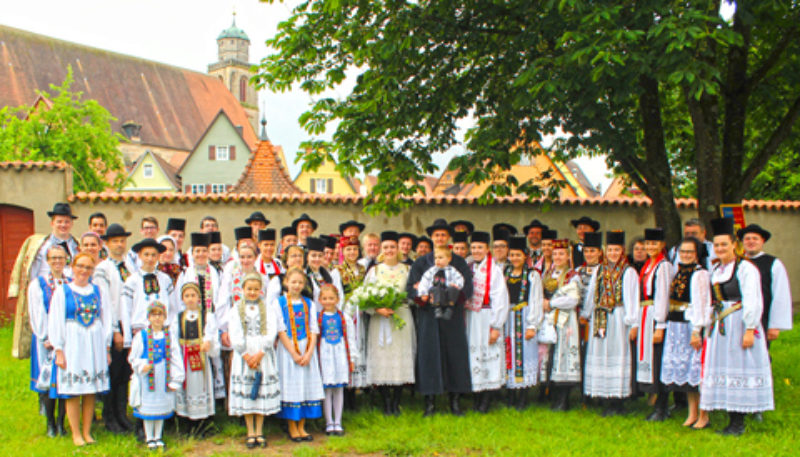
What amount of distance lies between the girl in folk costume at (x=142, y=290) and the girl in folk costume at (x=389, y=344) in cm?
192

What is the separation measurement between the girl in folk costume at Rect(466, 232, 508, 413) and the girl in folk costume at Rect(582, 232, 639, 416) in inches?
35.3

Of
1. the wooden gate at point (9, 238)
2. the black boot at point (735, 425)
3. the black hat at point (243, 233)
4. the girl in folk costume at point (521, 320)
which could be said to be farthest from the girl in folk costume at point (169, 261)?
the wooden gate at point (9, 238)

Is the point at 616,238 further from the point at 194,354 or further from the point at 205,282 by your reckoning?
the point at 194,354

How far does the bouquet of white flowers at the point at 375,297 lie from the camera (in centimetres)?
633

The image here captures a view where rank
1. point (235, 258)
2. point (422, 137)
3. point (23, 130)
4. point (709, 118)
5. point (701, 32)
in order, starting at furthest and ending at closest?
1. point (23, 130)
2. point (422, 137)
3. point (709, 118)
4. point (235, 258)
5. point (701, 32)

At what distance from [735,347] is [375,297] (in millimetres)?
3239

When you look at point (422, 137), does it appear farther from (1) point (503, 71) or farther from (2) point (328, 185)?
(2) point (328, 185)

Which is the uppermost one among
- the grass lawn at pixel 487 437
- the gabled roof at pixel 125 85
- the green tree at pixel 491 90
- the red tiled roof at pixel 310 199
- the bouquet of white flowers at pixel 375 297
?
the gabled roof at pixel 125 85

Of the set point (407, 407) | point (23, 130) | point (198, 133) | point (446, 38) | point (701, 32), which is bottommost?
point (407, 407)

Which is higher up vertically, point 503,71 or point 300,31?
point 300,31

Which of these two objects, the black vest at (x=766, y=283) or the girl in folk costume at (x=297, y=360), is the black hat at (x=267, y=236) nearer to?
the girl in folk costume at (x=297, y=360)

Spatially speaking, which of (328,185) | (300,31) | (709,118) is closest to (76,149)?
(300,31)

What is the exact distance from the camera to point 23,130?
77.2 ft

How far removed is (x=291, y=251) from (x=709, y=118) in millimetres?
5005
